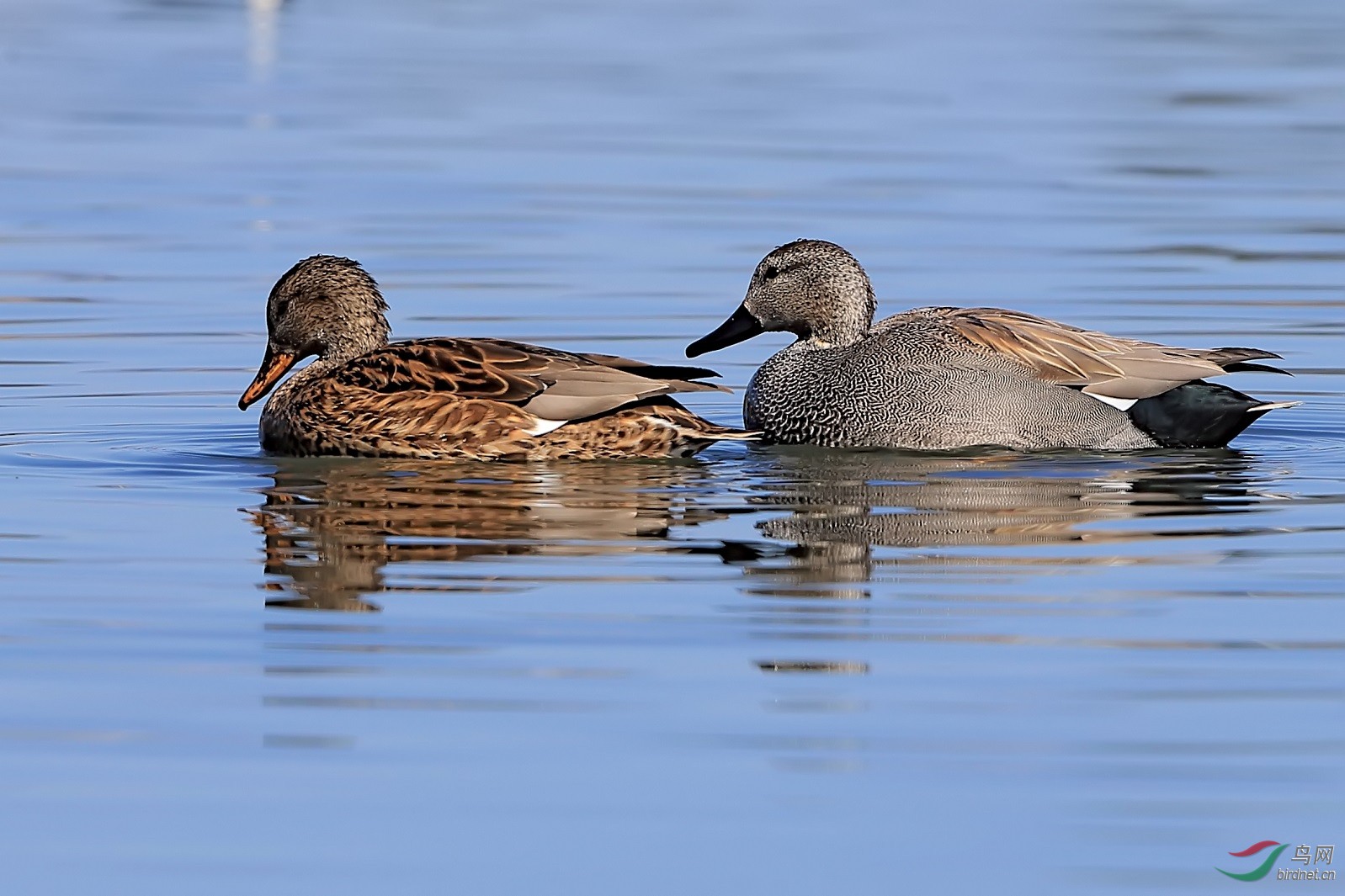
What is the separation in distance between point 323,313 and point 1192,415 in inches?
140

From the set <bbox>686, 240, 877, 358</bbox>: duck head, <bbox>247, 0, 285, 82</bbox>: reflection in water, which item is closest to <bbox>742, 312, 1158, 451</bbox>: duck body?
<bbox>686, 240, 877, 358</bbox>: duck head

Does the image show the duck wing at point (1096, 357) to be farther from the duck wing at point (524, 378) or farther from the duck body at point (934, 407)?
the duck wing at point (524, 378)

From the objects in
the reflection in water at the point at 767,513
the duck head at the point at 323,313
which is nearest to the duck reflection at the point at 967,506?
the reflection in water at the point at 767,513

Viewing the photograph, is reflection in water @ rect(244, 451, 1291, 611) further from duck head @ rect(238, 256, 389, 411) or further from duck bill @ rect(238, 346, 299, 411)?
duck head @ rect(238, 256, 389, 411)

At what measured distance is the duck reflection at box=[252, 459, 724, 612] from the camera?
7793 mm

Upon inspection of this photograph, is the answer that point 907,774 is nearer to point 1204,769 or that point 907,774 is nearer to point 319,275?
point 1204,769

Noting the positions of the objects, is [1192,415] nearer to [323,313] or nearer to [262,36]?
[323,313]

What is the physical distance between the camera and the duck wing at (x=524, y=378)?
984cm

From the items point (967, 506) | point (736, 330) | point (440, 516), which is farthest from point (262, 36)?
point (967, 506)

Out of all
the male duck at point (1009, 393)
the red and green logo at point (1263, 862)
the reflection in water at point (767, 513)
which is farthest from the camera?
the male duck at point (1009, 393)

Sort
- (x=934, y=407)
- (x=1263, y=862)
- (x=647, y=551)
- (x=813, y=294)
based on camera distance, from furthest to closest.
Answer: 1. (x=813, y=294)
2. (x=934, y=407)
3. (x=647, y=551)
4. (x=1263, y=862)

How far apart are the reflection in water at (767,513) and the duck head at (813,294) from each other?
2.66 ft

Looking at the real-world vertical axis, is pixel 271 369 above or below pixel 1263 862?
above

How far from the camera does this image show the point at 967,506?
9117 millimetres
